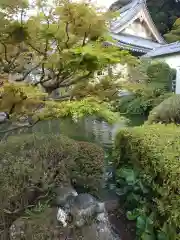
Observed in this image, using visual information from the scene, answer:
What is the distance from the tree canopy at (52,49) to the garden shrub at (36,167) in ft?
1.79

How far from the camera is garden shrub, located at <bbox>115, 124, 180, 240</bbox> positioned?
9.73ft

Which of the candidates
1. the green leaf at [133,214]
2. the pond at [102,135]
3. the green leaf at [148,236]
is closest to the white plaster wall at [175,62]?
the pond at [102,135]

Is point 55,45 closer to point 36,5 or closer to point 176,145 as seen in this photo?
point 36,5

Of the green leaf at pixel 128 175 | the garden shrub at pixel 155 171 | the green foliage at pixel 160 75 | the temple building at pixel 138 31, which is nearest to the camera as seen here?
the garden shrub at pixel 155 171

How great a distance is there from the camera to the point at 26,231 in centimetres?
332

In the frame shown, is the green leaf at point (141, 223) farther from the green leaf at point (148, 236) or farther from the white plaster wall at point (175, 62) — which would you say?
the white plaster wall at point (175, 62)

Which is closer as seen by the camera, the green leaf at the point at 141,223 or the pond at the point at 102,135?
the green leaf at the point at 141,223

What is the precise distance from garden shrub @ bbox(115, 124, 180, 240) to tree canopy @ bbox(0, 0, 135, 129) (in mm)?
716

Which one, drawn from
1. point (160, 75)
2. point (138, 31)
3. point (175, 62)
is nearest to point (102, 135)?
point (160, 75)

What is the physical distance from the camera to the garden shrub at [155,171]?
296cm

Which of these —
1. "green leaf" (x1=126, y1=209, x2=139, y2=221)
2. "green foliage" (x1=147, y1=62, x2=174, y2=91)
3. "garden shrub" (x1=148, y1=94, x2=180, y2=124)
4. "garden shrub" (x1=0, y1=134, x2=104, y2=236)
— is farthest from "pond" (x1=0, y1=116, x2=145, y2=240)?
"green foliage" (x1=147, y1=62, x2=174, y2=91)

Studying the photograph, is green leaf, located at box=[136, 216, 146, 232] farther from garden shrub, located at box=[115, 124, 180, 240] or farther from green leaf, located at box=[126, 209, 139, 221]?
green leaf, located at box=[126, 209, 139, 221]

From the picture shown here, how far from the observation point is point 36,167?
336 cm

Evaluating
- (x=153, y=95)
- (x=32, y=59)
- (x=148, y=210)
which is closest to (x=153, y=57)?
(x=153, y=95)
